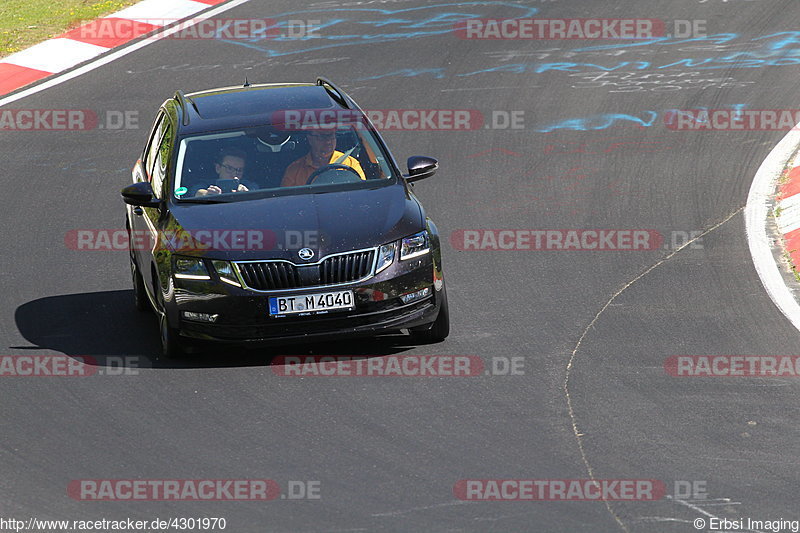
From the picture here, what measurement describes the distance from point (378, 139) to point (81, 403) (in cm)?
316

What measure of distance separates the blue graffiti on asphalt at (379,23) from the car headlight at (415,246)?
939 cm

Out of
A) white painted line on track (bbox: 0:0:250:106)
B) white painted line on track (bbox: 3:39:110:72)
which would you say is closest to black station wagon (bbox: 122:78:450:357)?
white painted line on track (bbox: 0:0:250:106)

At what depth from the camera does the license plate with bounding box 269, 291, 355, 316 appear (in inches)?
343

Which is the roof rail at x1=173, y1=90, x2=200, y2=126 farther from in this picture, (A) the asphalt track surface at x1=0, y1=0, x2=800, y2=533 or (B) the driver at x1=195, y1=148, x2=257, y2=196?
(A) the asphalt track surface at x1=0, y1=0, x2=800, y2=533

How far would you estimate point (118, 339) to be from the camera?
990cm

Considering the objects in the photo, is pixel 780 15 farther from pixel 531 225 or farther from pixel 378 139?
pixel 378 139

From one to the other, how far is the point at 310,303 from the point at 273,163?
157 cm

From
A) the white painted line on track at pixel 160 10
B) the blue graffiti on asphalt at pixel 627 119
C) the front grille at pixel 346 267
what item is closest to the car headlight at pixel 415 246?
the front grille at pixel 346 267

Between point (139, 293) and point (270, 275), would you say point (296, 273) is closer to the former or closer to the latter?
point (270, 275)

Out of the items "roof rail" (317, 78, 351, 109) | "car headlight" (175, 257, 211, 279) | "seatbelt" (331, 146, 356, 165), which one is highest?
"roof rail" (317, 78, 351, 109)

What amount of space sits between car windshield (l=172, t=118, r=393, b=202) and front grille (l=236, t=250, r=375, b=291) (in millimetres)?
959

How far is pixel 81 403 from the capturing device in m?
8.55

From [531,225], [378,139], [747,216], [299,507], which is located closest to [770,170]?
[747,216]

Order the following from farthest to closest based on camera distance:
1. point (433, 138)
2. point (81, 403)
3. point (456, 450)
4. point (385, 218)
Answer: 1. point (433, 138)
2. point (385, 218)
3. point (81, 403)
4. point (456, 450)
